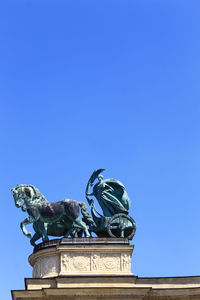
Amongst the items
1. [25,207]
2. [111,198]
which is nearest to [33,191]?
[25,207]

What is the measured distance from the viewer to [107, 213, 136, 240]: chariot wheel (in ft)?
149

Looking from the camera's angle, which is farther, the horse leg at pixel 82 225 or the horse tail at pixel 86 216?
the horse tail at pixel 86 216

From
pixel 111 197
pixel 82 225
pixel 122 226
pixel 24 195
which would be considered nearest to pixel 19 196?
pixel 24 195

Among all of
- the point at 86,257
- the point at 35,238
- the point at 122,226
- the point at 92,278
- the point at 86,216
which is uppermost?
the point at 86,216

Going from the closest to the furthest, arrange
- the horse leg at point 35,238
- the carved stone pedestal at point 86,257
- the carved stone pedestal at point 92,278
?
the carved stone pedestal at point 92,278 < the carved stone pedestal at point 86,257 < the horse leg at point 35,238

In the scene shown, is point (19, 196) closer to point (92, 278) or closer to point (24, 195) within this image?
point (24, 195)

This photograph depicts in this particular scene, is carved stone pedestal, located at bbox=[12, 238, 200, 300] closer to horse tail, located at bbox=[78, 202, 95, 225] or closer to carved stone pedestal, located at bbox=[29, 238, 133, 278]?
carved stone pedestal, located at bbox=[29, 238, 133, 278]

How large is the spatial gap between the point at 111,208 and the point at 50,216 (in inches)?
146


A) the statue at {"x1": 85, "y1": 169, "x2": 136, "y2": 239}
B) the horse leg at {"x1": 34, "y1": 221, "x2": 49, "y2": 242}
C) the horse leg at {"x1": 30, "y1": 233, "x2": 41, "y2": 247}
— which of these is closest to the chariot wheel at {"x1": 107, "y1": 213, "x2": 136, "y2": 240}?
the statue at {"x1": 85, "y1": 169, "x2": 136, "y2": 239}

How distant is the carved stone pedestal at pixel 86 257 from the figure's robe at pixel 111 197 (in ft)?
8.29

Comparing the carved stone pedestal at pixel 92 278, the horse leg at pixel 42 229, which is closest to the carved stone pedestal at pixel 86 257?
the carved stone pedestal at pixel 92 278

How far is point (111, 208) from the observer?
1836 inches

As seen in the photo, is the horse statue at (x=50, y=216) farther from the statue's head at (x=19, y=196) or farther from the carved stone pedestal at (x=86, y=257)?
the carved stone pedestal at (x=86, y=257)

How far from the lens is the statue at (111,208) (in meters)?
45.6
